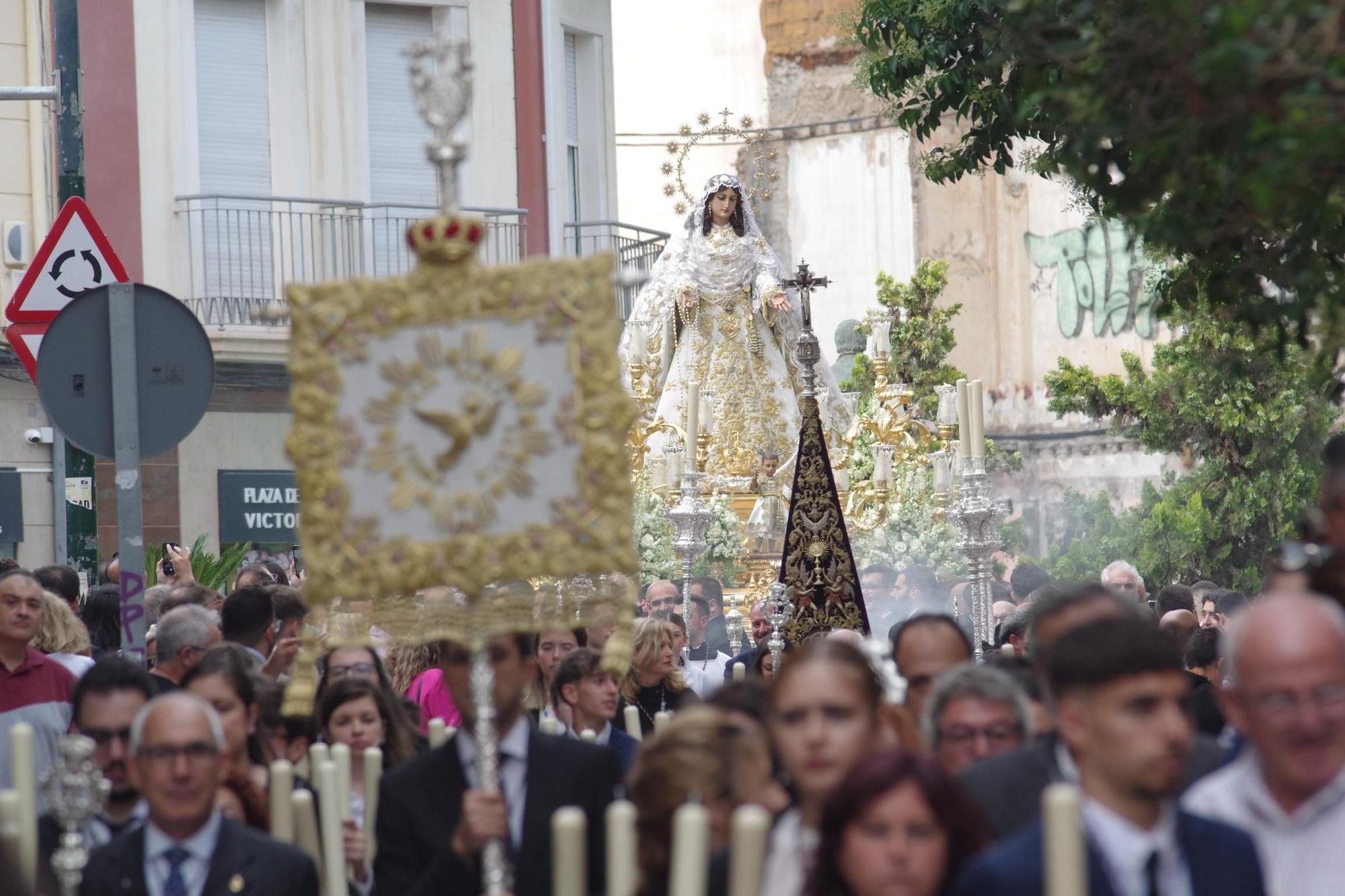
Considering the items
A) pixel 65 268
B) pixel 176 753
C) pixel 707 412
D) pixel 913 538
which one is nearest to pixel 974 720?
pixel 176 753

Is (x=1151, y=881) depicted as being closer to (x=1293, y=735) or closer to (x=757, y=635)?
(x=1293, y=735)

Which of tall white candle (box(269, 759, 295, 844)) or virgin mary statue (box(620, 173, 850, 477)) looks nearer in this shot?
tall white candle (box(269, 759, 295, 844))

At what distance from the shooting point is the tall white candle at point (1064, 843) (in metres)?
3.53

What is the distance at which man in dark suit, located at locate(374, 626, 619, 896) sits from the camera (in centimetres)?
520

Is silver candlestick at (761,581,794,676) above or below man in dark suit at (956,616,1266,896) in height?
below

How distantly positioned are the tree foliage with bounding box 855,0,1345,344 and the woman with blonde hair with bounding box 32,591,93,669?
13.2ft

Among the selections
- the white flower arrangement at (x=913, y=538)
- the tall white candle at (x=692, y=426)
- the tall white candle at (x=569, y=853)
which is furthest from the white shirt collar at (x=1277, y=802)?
the white flower arrangement at (x=913, y=538)

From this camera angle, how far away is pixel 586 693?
7566mm

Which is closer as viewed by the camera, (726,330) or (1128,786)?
(1128,786)

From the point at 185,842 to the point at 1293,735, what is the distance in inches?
96.0

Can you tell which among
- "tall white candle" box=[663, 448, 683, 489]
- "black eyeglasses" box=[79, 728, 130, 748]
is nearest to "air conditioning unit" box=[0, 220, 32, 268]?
"tall white candle" box=[663, 448, 683, 489]

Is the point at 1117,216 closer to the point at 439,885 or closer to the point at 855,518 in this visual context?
the point at 439,885

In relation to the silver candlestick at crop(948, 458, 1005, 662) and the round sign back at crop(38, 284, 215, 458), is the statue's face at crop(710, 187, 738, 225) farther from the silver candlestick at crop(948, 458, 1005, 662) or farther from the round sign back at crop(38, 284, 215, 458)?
the round sign back at crop(38, 284, 215, 458)

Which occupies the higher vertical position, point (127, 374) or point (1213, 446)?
point (127, 374)
